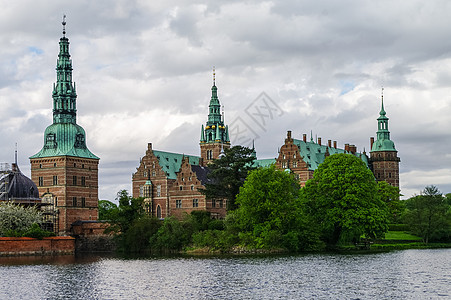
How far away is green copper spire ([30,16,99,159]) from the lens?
293 feet

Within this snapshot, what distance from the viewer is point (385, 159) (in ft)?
401

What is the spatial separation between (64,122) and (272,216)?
129 feet

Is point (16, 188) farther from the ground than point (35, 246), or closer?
farther from the ground

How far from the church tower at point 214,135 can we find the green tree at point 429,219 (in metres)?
54.7

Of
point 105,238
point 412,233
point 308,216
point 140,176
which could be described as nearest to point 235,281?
point 308,216

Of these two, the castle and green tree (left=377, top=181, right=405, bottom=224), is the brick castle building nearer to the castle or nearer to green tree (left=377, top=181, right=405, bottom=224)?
the castle

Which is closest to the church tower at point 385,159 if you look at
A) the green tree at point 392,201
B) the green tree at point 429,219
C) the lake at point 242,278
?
the green tree at point 392,201

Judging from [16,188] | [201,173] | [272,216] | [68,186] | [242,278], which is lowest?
[242,278]

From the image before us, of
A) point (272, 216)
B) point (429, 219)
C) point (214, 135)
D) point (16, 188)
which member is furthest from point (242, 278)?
point (214, 135)

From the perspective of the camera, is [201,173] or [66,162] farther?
[201,173]

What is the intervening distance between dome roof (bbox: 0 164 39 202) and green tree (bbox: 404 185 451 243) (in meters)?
38.2

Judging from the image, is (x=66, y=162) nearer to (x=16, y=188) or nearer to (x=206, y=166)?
(x=16, y=188)

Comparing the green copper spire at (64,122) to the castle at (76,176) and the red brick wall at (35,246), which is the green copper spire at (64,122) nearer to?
the castle at (76,176)

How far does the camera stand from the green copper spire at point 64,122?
89375 mm
